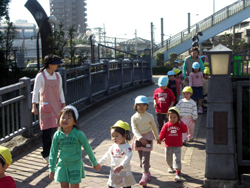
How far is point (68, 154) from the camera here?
3861 millimetres

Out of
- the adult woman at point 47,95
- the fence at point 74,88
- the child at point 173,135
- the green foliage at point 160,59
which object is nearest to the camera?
the child at point 173,135

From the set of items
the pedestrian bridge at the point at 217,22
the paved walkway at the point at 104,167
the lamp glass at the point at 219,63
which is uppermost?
the pedestrian bridge at the point at 217,22

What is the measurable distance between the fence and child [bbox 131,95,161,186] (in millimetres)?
2375

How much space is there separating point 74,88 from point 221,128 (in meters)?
5.82

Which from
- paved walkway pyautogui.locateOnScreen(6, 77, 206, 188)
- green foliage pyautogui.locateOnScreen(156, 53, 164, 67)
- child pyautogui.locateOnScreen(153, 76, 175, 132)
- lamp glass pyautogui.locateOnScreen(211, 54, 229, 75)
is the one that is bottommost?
paved walkway pyautogui.locateOnScreen(6, 77, 206, 188)

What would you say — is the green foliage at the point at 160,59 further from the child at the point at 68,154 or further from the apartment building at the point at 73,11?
the apartment building at the point at 73,11

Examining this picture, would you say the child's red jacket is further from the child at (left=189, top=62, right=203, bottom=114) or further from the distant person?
the distant person

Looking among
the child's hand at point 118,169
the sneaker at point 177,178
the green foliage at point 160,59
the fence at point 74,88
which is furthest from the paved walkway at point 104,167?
the green foliage at point 160,59

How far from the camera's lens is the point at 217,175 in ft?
15.1

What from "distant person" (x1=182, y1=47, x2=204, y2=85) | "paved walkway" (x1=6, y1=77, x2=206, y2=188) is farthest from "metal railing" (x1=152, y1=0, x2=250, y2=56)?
"paved walkway" (x1=6, y1=77, x2=206, y2=188)

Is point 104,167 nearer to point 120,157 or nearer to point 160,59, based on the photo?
point 120,157

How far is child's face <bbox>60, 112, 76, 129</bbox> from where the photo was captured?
387 centimetres

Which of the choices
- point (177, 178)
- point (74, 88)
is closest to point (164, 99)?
point (177, 178)

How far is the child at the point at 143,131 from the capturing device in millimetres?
4930
